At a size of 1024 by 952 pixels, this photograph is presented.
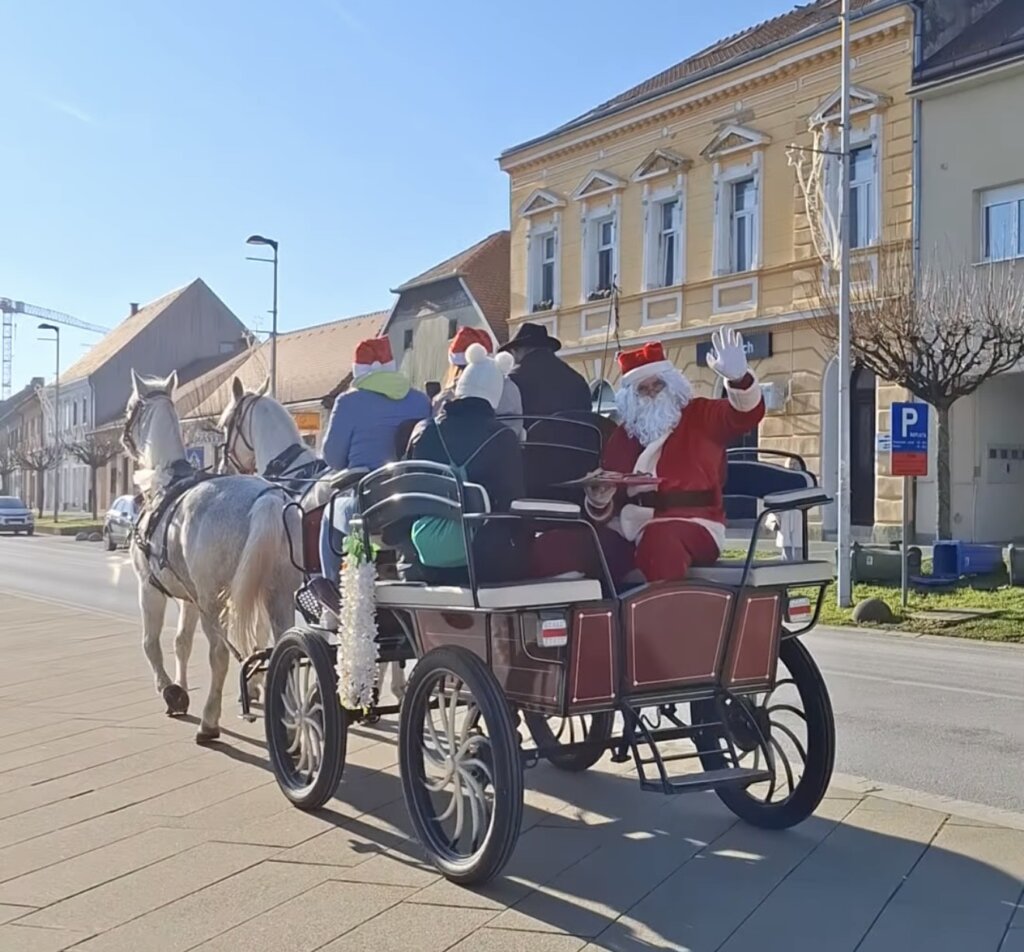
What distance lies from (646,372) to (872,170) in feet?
55.1

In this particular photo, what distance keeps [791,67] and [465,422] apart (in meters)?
18.8

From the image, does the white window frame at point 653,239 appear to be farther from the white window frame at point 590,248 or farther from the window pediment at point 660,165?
the white window frame at point 590,248

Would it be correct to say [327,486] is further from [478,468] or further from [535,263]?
[535,263]

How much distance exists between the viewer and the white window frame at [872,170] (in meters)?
19.8

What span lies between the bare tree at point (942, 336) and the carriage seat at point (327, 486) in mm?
10519

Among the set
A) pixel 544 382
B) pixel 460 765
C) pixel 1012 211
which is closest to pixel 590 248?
pixel 1012 211

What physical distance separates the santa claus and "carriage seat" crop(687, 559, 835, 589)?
0.07m

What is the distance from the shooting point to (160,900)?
4148 millimetres

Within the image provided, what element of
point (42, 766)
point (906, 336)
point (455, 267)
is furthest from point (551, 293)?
point (42, 766)

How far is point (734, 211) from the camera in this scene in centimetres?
2272

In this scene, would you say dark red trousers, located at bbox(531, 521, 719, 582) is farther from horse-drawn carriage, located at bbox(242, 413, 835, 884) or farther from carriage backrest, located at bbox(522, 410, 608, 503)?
carriage backrest, located at bbox(522, 410, 608, 503)

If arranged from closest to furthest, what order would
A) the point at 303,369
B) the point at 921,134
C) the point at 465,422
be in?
1. the point at 465,422
2. the point at 921,134
3. the point at 303,369

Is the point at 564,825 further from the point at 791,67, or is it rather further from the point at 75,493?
the point at 75,493

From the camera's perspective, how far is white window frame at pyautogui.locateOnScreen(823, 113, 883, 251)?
1981cm
